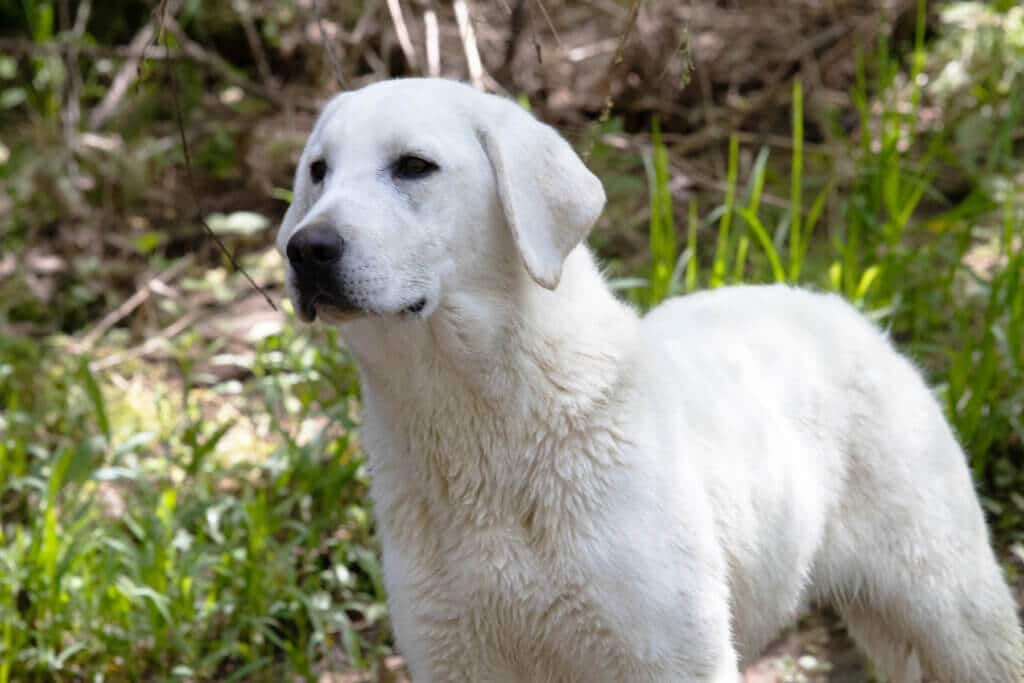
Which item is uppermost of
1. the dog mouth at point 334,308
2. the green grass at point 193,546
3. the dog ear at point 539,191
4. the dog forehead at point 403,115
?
the dog forehead at point 403,115

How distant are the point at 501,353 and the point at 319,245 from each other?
453mm

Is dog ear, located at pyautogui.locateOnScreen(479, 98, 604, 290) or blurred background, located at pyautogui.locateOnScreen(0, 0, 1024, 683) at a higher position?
dog ear, located at pyautogui.locateOnScreen(479, 98, 604, 290)

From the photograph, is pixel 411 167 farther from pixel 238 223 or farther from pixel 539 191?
pixel 238 223

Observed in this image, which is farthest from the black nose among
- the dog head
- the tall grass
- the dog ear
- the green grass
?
the tall grass

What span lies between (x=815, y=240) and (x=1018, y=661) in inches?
114

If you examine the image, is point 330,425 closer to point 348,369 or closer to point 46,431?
point 348,369

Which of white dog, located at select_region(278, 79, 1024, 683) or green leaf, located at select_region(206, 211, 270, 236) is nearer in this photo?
white dog, located at select_region(278, 79, 1024, 683)

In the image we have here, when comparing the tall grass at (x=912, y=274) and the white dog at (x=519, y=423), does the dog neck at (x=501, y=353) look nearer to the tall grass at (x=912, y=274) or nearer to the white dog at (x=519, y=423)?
the white dog at (x=519, y=423)

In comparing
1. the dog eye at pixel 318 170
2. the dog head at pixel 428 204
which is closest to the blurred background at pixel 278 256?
the dog eye at pixel 318 170

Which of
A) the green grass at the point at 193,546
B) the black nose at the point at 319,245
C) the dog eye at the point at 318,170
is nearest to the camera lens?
the black nose at the point at 319,245

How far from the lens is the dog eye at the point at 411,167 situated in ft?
7.88

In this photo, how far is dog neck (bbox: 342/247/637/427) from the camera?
2.47 m

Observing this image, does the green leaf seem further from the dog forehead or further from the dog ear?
the dog ear

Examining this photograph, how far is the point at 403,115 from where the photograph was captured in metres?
2.43
